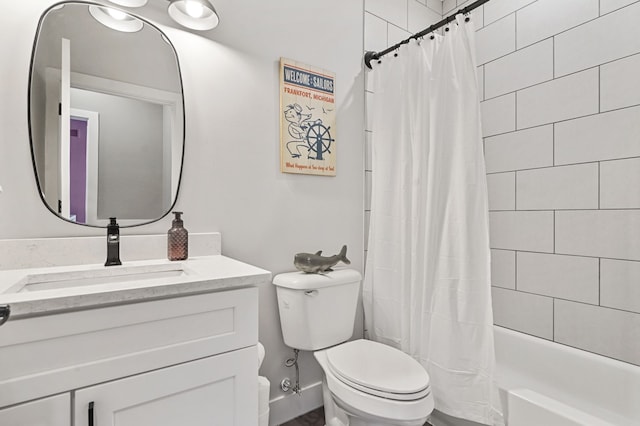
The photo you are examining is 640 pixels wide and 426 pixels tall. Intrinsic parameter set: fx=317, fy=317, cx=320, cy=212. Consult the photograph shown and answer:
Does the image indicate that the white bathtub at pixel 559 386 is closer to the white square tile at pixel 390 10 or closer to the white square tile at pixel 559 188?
the white square tile at pixel 559 188

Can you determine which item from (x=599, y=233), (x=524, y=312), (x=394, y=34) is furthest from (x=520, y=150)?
(x=394, y=34)

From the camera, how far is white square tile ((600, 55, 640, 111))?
4.57 ft

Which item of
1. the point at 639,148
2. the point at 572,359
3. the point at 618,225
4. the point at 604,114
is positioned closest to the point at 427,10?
the point at 604,114

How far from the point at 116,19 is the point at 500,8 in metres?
2.06

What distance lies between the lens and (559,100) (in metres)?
1.64

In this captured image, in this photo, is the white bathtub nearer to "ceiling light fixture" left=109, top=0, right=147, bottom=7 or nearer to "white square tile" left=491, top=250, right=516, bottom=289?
"white square tile" left=491, top=250, right=516, bottom=289

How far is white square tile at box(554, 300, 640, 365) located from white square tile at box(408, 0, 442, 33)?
74.4 inches

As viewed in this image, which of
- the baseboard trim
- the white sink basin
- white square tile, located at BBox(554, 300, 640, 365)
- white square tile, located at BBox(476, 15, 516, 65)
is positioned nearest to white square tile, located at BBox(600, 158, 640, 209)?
white square tile, located at BBox(554, 300, 640, 365)

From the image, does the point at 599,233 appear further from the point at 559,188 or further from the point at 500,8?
the point at 500,8

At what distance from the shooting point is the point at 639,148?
54.3 inches

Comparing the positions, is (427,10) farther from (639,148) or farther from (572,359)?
(572,359)

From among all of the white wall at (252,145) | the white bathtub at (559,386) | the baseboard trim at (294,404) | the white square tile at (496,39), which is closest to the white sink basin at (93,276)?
the white wall at (252,145)

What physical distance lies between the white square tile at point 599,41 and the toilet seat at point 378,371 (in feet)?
5.42

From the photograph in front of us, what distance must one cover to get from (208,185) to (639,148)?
1888 mm
